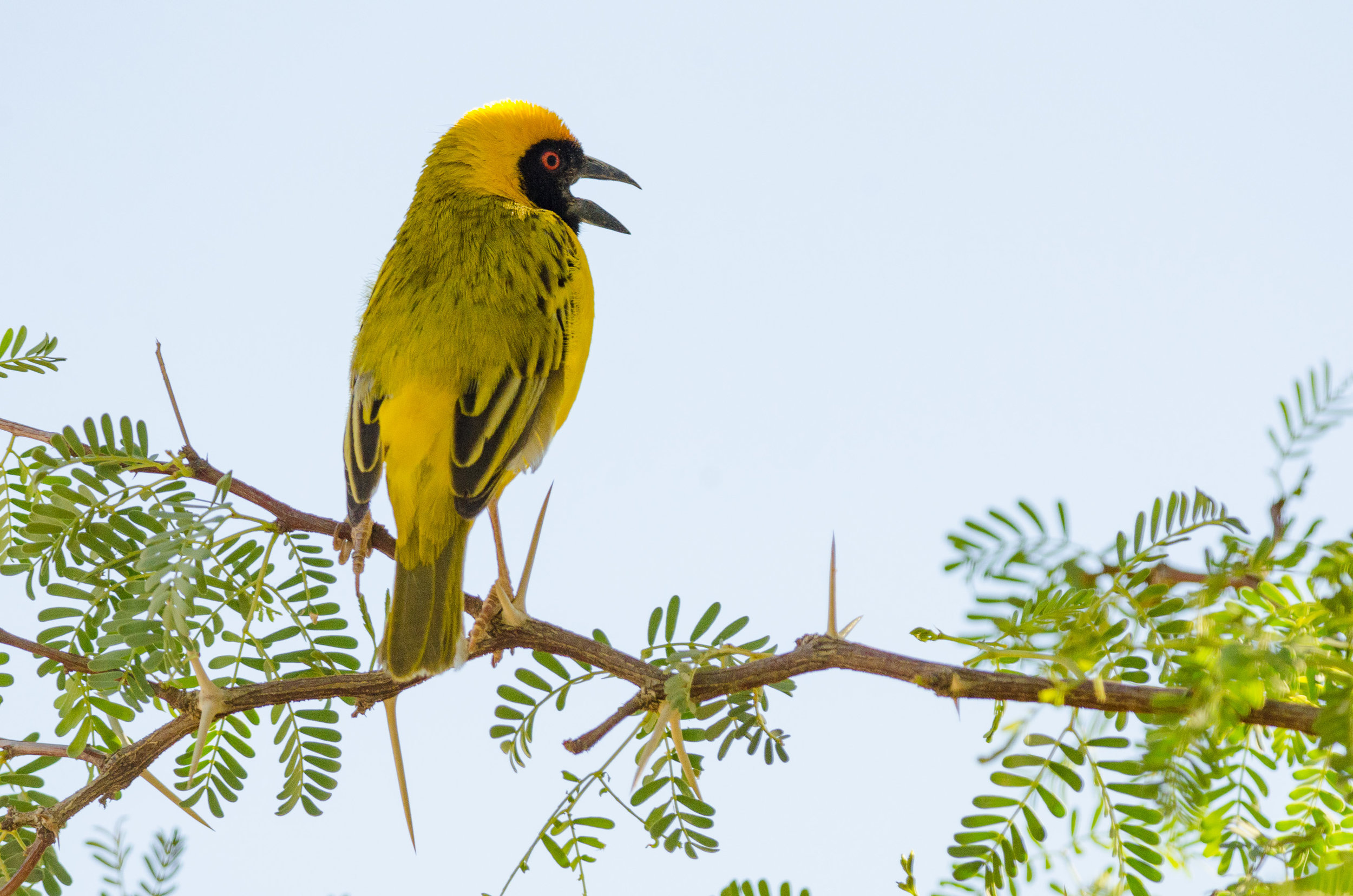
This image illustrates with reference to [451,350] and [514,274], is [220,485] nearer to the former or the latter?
[451,350]

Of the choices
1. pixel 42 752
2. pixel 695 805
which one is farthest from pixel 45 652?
pixel 695 805

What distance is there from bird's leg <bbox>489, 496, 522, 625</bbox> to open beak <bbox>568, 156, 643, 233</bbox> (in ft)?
4.21

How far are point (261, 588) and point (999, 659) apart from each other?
114 centimetres

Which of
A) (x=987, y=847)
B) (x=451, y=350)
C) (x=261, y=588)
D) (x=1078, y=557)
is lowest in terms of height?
(x=987, y=847)

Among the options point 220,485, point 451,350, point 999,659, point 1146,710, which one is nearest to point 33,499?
point 220,485

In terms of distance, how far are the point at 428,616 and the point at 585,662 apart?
45 centimetres

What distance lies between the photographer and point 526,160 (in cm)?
320

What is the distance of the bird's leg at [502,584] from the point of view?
1.42m

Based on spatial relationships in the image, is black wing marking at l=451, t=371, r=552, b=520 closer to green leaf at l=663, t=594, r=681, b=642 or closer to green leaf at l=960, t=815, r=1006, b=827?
green leaf at l=663, t=594, r=681, b=642

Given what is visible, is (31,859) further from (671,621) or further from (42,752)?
(671,621)

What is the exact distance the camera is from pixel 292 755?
1.59 metres

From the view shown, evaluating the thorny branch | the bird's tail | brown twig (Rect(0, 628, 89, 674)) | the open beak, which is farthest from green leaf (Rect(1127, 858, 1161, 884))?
the open beak

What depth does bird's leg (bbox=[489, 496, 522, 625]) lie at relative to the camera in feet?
4.66

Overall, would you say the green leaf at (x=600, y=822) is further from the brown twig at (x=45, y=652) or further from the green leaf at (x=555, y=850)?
the brown twig at (x=45, y=652)
